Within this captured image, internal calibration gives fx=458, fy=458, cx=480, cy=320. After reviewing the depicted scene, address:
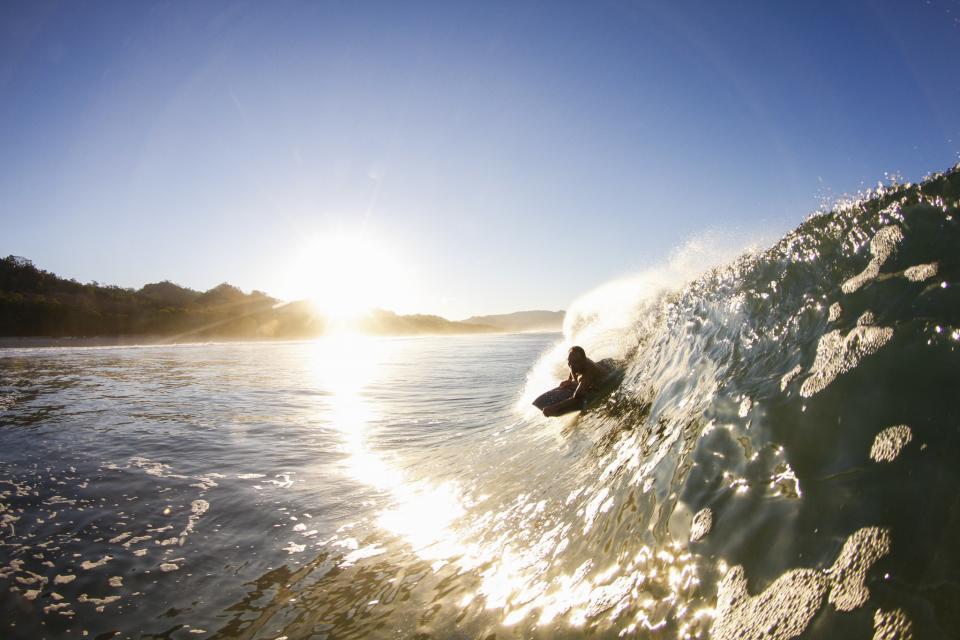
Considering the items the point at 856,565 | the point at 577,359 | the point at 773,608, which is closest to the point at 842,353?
the point at 856,565

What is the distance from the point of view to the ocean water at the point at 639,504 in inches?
75.4

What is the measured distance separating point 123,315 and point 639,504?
184ft

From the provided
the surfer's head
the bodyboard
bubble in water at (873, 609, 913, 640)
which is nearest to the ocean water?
bubble in water at (873, 609, 913, 640)

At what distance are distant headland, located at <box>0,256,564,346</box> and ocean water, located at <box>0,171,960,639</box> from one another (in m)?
40.7

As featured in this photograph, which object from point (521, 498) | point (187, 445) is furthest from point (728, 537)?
point (187, 445)

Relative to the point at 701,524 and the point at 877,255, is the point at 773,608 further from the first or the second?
the point at 877,255

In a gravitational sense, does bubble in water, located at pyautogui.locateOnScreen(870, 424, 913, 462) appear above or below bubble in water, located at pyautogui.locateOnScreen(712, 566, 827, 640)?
above

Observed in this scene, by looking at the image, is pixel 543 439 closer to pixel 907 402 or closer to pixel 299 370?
pixel 907 402

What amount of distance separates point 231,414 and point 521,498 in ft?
25.9

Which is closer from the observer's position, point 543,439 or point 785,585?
point 785,585

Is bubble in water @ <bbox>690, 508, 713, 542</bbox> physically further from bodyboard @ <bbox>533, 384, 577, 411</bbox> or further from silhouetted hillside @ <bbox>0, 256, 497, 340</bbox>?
silhouetted hillside @ <bbox>0, 256, 497, 340</bbox>

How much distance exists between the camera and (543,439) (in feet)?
21.9

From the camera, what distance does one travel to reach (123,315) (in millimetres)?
45656

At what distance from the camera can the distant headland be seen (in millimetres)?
38688
